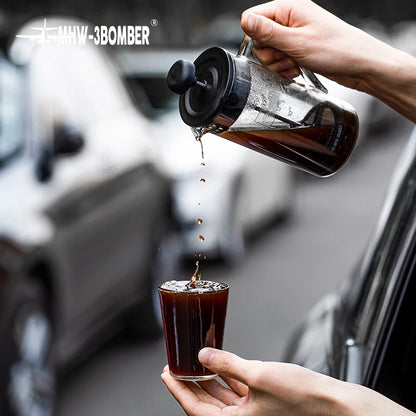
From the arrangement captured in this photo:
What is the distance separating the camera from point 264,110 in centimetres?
152

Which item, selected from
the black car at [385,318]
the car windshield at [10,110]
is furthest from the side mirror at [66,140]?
the black car at [385,318]

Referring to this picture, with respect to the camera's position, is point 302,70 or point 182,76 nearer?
point 182,76

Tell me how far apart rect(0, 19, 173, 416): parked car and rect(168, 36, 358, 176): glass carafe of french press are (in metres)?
1.98

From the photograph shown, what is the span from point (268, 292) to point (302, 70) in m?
4.62

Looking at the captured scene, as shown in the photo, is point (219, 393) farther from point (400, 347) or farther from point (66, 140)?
point (66, 140)

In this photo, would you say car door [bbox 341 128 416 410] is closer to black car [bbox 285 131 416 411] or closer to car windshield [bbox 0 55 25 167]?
black car [bbox 285 131 416 411]

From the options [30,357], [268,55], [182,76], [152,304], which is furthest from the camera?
[152,304]

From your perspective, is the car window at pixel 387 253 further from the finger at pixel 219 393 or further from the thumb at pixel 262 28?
the thumb at pixel 262 28

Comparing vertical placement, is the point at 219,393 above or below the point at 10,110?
A: below

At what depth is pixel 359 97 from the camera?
13094 mm

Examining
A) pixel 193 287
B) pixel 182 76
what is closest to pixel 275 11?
pixel 182 76

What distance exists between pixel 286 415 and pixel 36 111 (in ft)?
9.31

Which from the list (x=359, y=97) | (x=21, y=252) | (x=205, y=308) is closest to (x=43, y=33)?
(x=205, y=308)

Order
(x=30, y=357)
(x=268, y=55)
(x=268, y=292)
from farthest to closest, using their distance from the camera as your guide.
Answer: (x=268, y=292) → (x=30, y=357) → (x=268, y=55)
